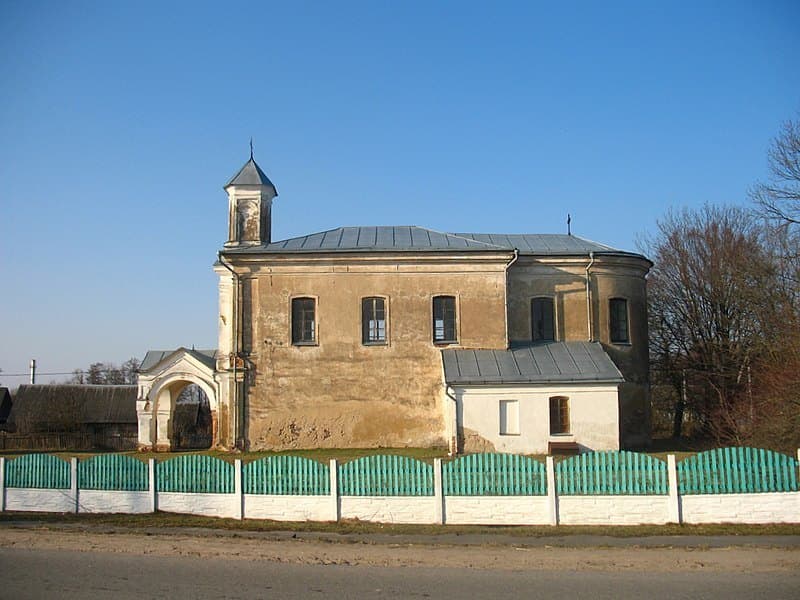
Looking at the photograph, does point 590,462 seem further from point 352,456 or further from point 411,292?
point 411,292

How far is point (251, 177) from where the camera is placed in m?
28.5

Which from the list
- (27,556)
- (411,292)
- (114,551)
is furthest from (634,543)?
(411,292)

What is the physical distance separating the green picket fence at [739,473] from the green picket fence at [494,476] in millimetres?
2305

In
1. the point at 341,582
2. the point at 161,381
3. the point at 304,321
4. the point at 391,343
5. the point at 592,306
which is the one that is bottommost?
the point at 341,582

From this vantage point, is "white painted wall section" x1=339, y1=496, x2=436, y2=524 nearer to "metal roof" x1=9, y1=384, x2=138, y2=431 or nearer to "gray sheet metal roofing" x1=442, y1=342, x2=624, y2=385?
"gray sheet metal roofing" x1=442, y1=342, x2=624, y2=385

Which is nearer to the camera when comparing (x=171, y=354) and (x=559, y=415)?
(x=559, y=415)

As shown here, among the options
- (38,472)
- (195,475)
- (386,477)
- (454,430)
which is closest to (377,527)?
(386,477)

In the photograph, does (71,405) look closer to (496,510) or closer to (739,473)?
(496,510)

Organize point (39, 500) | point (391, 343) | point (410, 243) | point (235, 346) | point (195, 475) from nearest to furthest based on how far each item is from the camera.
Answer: point (195, 475) → point (39, 500) → point (235, 346) → point (391, 343) → point (410, 243)

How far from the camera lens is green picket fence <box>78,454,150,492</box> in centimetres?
1419

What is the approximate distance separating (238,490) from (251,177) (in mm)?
16980

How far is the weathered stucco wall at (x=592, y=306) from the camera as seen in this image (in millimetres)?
27109

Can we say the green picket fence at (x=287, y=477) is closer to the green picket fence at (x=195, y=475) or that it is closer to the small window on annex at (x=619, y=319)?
the green picket fence at (x=195, y=475)

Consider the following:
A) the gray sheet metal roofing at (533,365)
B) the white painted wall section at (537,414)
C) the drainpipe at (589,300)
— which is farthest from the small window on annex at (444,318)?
the drainpipe at (589,300)
